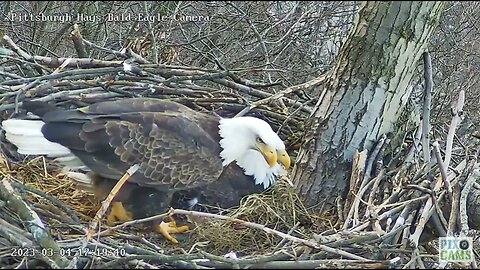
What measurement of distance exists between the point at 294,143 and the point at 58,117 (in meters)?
1.11

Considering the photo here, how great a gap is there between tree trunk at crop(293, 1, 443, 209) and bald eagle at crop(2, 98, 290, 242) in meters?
0.18

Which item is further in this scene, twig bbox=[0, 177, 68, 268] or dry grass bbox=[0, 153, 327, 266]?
dry grass bbox=[0, 153, 327, 266]

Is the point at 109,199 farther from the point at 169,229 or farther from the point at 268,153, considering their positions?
the point at 268,153

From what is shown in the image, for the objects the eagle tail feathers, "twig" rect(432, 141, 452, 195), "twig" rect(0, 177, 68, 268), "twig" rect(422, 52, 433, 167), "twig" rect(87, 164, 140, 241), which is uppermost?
"twig" rect(422, 52, 433, 167)

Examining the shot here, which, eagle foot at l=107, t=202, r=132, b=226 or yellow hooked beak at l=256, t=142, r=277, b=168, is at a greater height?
yellow hooked beak at l=256, t=142, r=277, b=168

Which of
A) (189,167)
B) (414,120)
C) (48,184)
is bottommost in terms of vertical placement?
(48,184)

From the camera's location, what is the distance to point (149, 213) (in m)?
2.57

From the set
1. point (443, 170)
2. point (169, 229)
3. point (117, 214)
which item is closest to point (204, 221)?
point (169, 229)

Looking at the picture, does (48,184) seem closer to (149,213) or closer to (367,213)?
(149,213)

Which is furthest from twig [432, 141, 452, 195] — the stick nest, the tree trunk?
the tree trunk

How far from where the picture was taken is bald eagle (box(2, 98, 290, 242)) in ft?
8.10

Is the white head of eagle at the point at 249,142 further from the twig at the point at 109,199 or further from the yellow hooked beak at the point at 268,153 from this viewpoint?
the twig at the point at 109,199

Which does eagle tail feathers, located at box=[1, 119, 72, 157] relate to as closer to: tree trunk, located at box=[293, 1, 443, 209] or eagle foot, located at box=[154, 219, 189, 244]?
eagle foot, located at box=[154, 219, 189, 244]

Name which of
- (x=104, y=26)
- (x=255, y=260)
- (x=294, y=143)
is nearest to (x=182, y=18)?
(x=104, y=26)
